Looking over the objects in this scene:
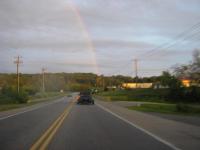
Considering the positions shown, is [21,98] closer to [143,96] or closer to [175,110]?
[143,96]

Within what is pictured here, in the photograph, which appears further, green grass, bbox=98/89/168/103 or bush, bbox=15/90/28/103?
green grass, bbox=98/89/168/103

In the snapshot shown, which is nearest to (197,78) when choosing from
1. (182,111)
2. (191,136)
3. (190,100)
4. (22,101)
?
(190,100)

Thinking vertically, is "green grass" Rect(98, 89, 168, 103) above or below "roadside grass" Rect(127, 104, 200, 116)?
above

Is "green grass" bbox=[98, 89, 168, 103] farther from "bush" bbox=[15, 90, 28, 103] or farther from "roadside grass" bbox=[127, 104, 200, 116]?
"roadside grass" bbox=[127, 104, 200, 116]

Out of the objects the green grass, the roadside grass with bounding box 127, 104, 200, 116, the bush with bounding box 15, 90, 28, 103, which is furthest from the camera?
the green grass

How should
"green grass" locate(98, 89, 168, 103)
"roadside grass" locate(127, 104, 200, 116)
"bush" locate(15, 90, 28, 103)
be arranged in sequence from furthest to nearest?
"green grass" locate(98, 89, 168, 103) < "bush" locate(15, 90, 28, 103) < "roadside grass" locate(127, 104, 200, 116)

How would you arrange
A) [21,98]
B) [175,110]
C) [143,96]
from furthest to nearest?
[143,96]
[21,98]
[175,110]

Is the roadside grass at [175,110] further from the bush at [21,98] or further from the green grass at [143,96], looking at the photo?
the green grass at [143,96]

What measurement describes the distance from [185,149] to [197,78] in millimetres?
91173

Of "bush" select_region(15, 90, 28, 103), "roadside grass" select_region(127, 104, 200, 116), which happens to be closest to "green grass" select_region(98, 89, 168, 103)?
→ "bush" select_region(15, 90, 28, 103)

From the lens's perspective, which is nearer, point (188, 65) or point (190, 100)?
point (190, 100)

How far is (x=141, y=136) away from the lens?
16.3m

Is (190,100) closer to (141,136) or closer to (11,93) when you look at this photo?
(11,93)

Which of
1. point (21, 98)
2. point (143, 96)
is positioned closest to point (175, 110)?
point (21, 98)
